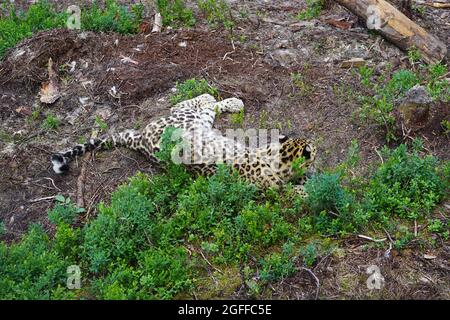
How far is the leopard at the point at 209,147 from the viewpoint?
22.6ft

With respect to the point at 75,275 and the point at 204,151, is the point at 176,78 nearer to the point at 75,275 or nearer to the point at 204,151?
the point at 204,151

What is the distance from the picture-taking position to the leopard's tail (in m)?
7.51

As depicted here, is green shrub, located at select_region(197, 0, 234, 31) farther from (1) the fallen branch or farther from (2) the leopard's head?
(2) the leopard's head

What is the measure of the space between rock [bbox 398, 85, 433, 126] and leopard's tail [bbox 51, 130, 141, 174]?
10.3ft

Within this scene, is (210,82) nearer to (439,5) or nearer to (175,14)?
(175,14)

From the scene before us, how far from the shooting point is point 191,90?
27.7 ft

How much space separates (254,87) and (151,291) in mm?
3635

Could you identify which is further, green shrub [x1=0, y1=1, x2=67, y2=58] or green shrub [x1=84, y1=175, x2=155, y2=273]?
green shrub [x1=0, y1=1, x2=67, y2=58]

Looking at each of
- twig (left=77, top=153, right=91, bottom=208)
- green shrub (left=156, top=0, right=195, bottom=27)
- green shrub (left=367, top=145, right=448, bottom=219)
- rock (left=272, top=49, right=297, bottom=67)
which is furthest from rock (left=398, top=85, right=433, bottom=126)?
green shrub (left=156, top=0, right=195, bottom=27)

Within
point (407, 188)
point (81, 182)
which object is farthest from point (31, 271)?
point (407, 188)

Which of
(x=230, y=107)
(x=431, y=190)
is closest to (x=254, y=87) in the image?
(x=230, y=107)

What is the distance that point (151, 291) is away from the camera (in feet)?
18.8

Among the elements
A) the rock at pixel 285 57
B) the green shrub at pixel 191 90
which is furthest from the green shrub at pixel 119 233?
the rock at pixel 285 57

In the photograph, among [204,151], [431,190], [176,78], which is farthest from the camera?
[176,78]
